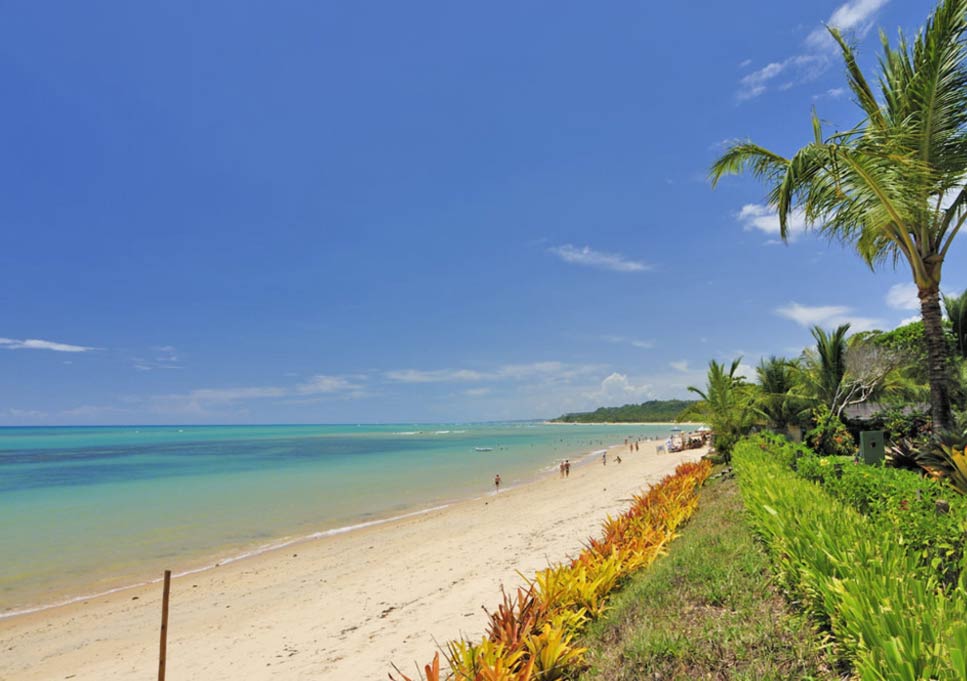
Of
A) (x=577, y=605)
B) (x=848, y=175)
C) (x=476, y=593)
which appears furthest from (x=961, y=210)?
(x=476, y=593)

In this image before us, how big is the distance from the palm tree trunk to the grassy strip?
16.4 ft

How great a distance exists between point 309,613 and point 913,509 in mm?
8784

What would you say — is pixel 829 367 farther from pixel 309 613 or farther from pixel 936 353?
pixel 309 613

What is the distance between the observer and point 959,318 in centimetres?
2120

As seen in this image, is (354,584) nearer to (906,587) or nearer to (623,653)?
(623,653)

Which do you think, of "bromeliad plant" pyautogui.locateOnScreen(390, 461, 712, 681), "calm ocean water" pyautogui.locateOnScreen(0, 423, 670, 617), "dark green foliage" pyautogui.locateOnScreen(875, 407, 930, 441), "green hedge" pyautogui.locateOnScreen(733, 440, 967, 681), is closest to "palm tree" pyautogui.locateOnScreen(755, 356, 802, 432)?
"dark green foliage" pyautogui.locateOnScreen(875, 407, 930, 441)

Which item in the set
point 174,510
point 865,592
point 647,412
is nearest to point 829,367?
point 865,592

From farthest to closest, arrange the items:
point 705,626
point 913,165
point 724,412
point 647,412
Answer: point 647,412, point 724,412, point 913,165, point 705,626

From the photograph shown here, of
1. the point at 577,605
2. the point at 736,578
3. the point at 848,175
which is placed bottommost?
the point at 577,605

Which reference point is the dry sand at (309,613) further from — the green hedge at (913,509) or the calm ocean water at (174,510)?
the green hedge at (913,509)

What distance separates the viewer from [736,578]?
4254 millimetres

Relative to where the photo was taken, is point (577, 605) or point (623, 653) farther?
point (577, 605)

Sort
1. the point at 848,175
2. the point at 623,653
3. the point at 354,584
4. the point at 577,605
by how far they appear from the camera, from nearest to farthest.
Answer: the point at 623,653 < the point at 577,605 < the point at 848,175 < the point at 354,584

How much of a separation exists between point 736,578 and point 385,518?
1699 centimetres
